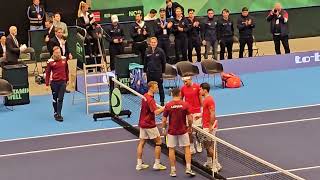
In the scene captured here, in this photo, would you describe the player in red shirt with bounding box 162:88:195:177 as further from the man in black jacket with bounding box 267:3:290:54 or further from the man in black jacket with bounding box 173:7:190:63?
the man in black jacket with bounding box 267:3:290:54

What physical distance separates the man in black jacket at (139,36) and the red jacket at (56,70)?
16.0ft

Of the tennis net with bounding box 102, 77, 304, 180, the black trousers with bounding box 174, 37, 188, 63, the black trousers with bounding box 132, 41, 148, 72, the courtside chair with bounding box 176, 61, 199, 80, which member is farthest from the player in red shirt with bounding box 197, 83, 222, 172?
the black trousers with bounding box 174, 37, 188, 63

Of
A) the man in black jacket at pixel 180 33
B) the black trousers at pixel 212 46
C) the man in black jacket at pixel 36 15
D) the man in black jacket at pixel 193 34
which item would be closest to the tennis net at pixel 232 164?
the man in black jacket at pixel 180 33

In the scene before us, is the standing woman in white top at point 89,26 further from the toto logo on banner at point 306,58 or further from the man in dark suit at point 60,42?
the toto logo on banner at point 306,58

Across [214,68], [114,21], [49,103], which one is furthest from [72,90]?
[214,68]

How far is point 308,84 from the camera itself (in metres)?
25.9

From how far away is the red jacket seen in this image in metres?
21.0

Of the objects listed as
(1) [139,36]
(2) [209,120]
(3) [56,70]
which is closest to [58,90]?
(3) [56,70]

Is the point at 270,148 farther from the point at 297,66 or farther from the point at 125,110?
the point at 297,66

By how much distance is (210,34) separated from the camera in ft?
90.9

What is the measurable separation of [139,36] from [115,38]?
2.80ft

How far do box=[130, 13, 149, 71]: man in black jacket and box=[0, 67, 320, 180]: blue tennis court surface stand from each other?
2985mm

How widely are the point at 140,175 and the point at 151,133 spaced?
970 millimetres

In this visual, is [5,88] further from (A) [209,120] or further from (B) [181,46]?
(A) [209,120]
